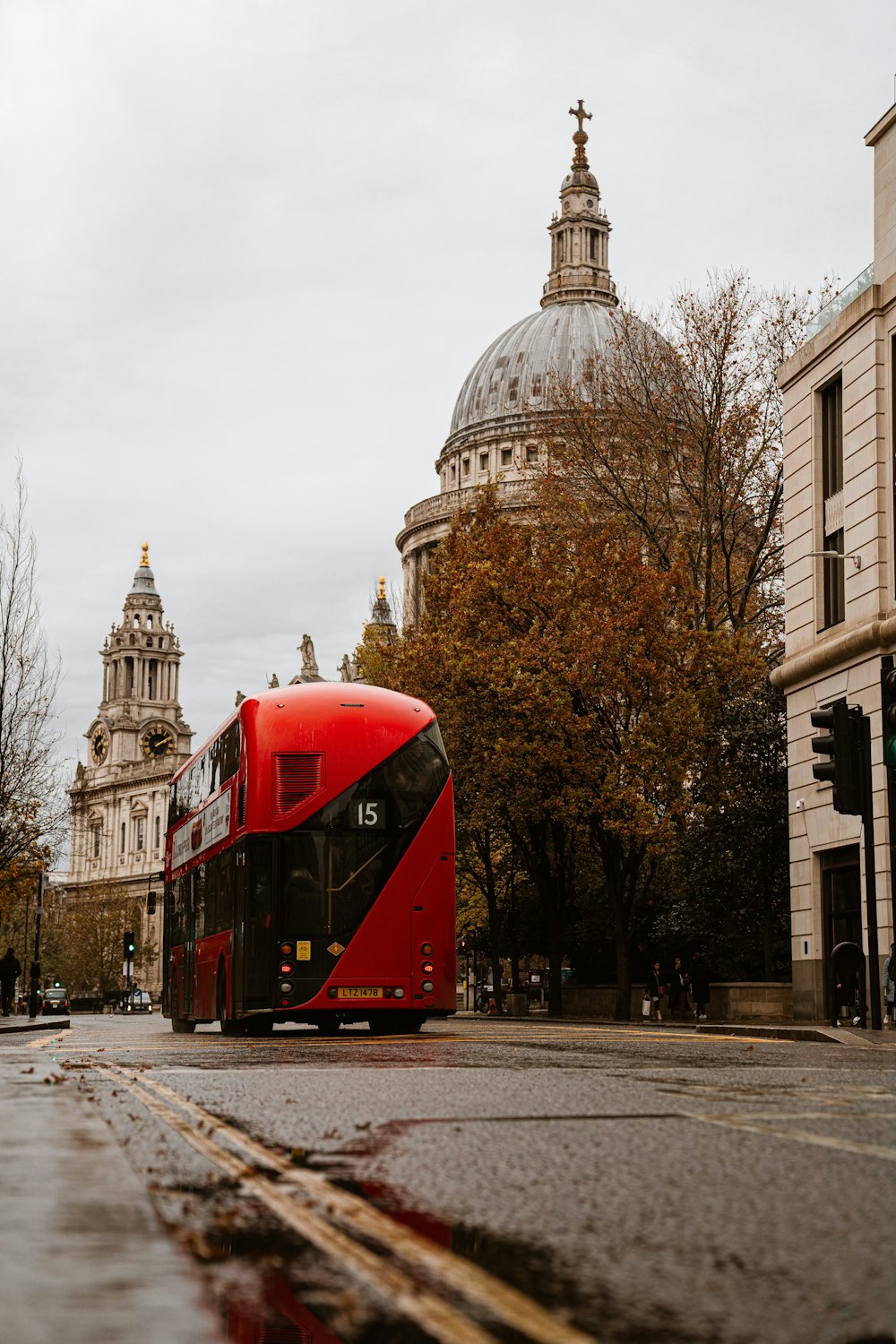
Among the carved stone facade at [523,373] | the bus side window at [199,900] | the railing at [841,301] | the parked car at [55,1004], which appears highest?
the carved stone facade at [523,373]

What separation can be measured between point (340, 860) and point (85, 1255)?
16.1 m

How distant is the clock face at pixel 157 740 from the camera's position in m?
154

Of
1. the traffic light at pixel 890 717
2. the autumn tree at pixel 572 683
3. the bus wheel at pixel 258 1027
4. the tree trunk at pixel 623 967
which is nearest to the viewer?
the traffic light at pixel 890 717

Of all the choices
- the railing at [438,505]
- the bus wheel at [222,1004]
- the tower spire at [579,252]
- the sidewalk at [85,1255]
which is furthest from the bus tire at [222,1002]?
the tower spire at [579,252]

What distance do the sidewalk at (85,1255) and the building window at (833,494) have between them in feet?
80.6

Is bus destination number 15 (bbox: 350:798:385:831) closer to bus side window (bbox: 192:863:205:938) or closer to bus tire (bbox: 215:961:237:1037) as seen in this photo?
bus tire (bbox: 215:961:237:1037)

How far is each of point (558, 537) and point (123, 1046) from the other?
22.0 m

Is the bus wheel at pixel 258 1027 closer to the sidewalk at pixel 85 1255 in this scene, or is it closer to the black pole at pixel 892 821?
the black pole at pixel 892 821

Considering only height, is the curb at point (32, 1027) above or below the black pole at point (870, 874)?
below

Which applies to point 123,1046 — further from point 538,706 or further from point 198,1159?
point 538,706

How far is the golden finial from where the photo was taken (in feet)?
349

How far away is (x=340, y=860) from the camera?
67.0 feet

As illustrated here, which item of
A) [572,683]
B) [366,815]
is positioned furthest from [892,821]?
[572,683]

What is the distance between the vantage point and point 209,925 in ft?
78.0
